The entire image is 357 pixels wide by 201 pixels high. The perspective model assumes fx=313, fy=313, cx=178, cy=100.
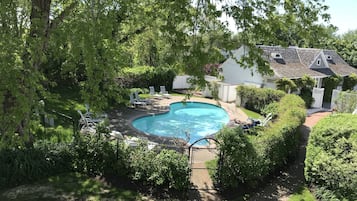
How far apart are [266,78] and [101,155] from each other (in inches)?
817

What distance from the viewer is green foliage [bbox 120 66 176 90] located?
93.9ft

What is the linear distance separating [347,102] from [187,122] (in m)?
11.7

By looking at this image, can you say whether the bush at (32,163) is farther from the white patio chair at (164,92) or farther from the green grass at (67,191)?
the white patio chair at (164,92)

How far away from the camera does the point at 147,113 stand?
75.0ft

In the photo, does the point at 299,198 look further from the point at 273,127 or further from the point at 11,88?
the point at 11,88

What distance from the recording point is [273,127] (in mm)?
14297

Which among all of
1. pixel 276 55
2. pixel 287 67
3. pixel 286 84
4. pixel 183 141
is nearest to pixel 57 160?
pixel 183 141

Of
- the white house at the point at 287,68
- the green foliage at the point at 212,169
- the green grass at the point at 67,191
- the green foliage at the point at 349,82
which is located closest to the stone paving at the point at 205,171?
the green foliage at the point at 212,169

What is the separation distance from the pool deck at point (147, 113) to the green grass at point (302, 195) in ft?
20.4

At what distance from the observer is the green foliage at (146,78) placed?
93.9ft

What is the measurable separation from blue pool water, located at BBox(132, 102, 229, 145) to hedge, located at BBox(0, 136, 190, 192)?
7.41 metres

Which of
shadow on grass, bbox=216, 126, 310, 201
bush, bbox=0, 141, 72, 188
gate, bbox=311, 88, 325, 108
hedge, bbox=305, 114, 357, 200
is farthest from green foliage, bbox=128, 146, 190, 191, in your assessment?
gate, bbox=311, 88, 325, 108

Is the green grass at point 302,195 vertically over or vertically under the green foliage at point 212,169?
under

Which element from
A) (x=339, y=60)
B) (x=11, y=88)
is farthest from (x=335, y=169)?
(x=339, y=60)
